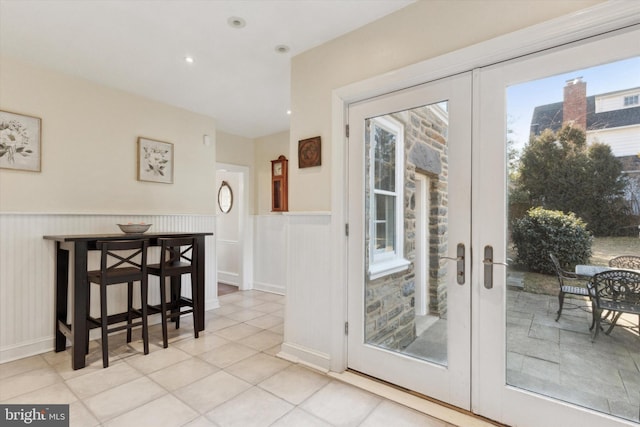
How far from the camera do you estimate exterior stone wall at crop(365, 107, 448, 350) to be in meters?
1.98

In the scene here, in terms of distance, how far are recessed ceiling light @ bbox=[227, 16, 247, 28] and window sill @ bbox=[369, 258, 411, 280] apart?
1.99 metres

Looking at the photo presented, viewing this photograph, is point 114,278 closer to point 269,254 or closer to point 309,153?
point 309,153

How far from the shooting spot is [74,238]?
2.42 meters

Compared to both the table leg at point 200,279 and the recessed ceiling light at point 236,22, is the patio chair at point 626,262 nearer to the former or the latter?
the recessed ceiling light at point 236,22

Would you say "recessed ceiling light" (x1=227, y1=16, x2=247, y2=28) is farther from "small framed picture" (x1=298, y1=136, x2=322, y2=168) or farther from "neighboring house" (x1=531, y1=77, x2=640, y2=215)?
"neighboring house" (x1=531, y1=77, x2=640, y2=215)

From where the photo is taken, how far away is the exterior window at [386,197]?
222cm

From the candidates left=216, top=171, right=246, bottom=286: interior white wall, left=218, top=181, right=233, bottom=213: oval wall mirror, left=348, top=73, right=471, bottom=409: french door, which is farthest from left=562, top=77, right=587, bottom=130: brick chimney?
left=218, top=181, right=233, bottom=213: oval wall mirror

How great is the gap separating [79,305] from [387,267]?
2441mm

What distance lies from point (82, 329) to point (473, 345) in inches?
112

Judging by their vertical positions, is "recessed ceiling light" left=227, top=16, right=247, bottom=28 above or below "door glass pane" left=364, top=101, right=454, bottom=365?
above

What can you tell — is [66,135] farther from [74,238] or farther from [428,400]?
[428,400]

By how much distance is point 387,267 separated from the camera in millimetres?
2281

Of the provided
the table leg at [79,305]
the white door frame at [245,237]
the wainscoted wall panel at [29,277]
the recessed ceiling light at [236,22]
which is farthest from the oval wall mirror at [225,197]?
the recessed ceiling light at [236,22]

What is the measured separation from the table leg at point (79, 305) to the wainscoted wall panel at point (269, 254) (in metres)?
2.71
